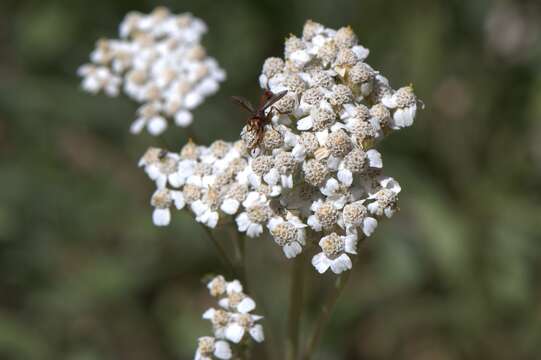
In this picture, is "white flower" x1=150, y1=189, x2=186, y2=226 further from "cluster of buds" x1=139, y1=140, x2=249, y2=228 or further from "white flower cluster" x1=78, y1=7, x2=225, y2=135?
"white flower cluster" x1=78, y1=7, x2=225, y2=135

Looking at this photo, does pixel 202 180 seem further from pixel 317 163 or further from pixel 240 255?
pixel 317 163

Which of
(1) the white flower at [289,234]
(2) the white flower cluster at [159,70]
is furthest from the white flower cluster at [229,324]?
(2) the white flower cluster at [159,70]

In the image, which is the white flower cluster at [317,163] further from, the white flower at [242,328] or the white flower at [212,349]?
the white flower at [212,349]

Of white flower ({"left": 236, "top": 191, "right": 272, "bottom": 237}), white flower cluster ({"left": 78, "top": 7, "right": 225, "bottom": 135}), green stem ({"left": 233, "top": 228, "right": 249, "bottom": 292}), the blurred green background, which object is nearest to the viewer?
white flower ({"left": 236, "top": 191, "right": 272, "bottom": 237})

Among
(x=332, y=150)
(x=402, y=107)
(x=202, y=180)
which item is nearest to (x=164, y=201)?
(x=202, y=180)

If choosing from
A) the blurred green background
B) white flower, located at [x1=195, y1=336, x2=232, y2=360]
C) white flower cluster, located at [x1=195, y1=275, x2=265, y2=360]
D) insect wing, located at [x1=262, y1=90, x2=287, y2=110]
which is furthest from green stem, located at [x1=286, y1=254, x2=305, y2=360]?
the blurred green background

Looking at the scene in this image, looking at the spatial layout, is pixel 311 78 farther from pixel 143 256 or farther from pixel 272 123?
pixel 143 256

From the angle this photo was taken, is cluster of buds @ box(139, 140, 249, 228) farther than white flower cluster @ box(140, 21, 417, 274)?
Yes
